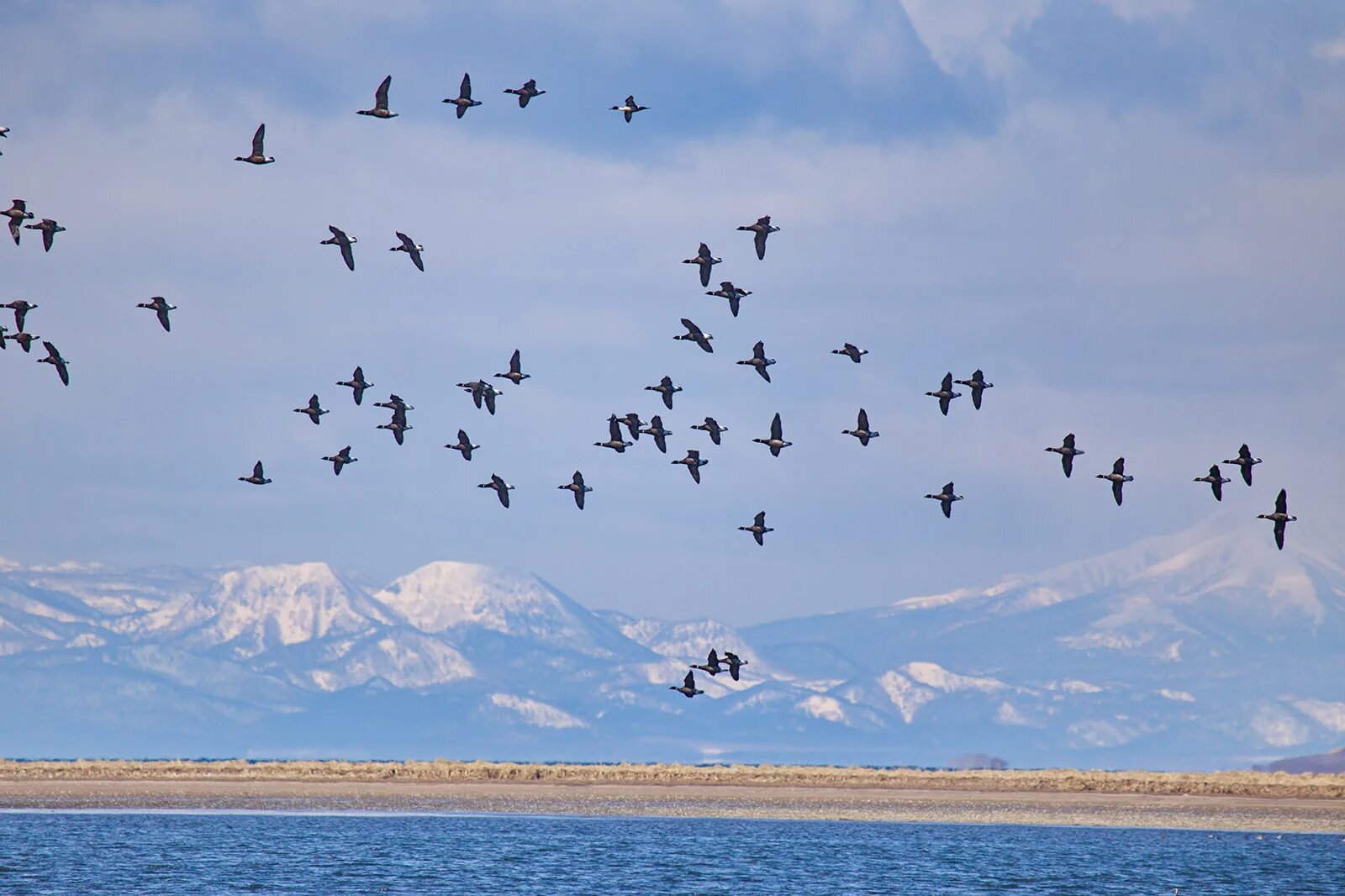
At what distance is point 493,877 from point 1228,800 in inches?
1776

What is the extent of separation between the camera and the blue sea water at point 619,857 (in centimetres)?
6600

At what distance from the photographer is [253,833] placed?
81.9 meters

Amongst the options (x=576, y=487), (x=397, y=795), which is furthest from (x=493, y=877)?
(x=397, y=795)

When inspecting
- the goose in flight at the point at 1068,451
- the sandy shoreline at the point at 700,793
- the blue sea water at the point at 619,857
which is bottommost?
the blue sea water at the point at 619,857

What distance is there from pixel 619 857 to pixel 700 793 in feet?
99.9

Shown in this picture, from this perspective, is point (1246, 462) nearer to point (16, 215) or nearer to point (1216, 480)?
point (1216, 480)

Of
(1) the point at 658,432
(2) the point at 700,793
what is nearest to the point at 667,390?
(1) the point at 658,432

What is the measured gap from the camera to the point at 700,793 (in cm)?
10494

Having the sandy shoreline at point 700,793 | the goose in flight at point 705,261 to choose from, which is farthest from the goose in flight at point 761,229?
the sandy shoreline at point 700,793

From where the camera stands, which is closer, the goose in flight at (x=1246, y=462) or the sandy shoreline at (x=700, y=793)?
the goose in flight at (x=1246, y=462)

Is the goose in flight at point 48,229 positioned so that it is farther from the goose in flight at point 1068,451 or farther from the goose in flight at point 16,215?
the goose in flight at point 1068,451

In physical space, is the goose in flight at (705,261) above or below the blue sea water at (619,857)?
above

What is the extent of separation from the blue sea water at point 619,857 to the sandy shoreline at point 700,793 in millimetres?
4871

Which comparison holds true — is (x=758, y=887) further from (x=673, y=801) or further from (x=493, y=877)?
(x=673, y=801)
